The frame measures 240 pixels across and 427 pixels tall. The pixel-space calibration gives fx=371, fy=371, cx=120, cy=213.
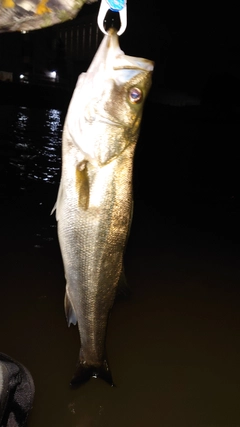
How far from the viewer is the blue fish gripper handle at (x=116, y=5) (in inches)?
66.6

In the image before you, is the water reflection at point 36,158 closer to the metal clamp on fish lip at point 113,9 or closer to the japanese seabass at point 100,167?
the japanese seabass at point 100,167

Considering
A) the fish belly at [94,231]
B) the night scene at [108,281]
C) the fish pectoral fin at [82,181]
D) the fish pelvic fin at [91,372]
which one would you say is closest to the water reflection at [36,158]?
the night scene at [108,281]

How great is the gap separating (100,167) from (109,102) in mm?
330

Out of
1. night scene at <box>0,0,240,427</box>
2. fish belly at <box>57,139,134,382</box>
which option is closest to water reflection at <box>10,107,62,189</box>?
night scene at <box>0,0,240,427</box>

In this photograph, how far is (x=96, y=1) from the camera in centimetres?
191

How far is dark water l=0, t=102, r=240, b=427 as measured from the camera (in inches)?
129

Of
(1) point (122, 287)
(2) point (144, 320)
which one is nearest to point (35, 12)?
(1) point (122, 287)

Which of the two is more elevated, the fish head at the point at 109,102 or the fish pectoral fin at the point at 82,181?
the fish head at the point at 109,102

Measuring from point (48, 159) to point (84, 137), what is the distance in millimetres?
11410

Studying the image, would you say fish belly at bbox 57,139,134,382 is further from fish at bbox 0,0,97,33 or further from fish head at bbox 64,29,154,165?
fish at bbox 0,0,97,33

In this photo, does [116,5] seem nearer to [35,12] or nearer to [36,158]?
Result: [35,12]

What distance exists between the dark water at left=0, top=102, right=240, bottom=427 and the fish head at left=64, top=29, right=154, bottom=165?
2.41 meters

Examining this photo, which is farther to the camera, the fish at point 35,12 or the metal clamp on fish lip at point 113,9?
the fish at point 35,12

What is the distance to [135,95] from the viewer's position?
6.23 ft
